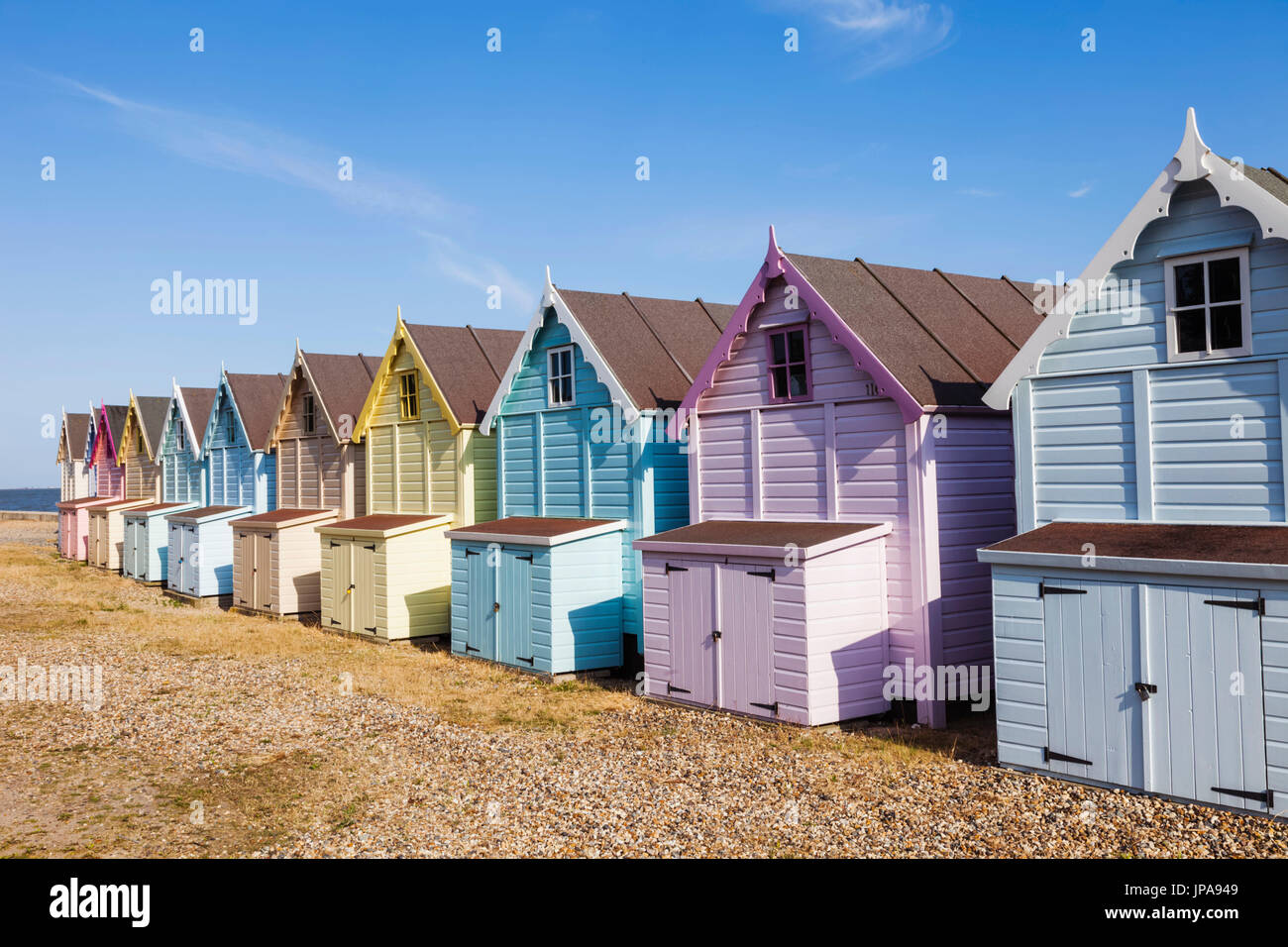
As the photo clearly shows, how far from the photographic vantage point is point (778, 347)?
15422 mm

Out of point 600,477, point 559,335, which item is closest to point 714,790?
point 600,477

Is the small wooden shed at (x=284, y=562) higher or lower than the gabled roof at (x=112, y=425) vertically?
lower

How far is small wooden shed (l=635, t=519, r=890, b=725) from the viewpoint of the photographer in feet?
43.4

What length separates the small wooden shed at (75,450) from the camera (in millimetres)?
52281

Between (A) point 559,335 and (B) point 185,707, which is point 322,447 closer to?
(A) point 559,335

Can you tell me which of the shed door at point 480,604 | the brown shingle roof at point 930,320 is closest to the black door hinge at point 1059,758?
the brown shingle roof at point 930,320

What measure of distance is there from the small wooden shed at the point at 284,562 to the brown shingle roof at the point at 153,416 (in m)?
15.5

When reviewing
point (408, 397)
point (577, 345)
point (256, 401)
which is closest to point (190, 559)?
point (256, 401)

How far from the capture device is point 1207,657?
960cm

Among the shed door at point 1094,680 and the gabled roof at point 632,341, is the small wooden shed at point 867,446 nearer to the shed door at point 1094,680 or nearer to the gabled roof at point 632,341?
the gabled roof at point 632,341

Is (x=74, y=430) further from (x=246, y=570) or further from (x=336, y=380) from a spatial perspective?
(x=336, y=380)

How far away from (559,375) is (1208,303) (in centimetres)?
1159

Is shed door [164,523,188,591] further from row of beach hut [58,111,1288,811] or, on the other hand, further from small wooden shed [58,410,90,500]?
small wooden shed [58,410,90,500]
